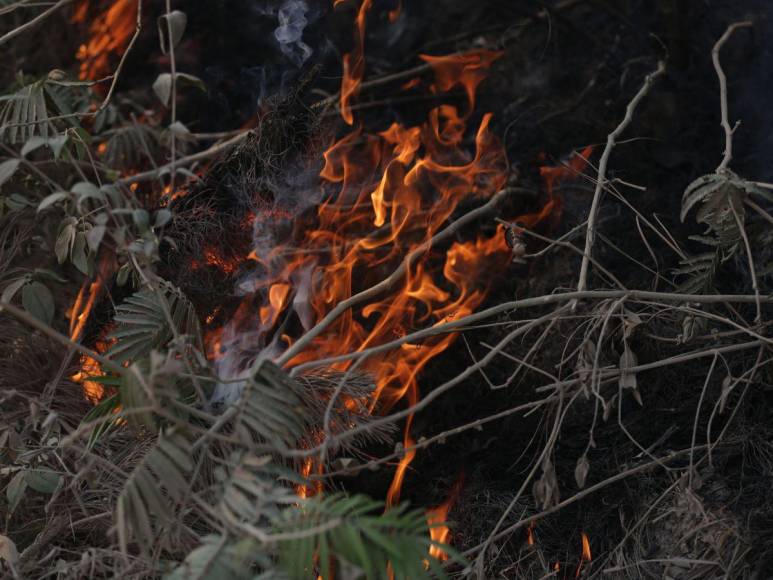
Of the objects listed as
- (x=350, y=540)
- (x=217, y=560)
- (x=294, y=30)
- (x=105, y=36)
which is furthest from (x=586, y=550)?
(x=105, y=36)

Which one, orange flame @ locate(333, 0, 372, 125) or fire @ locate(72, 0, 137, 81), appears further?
fire @ locate(72, 0, 137, 81)

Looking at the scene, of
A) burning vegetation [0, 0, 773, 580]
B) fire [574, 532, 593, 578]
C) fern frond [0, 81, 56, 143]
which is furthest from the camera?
fern frond [0, 81, 56, 143]

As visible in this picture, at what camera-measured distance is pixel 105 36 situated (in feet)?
10.6

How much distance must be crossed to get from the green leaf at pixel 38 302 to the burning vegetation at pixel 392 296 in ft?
0.04

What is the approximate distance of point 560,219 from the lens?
2701 mm

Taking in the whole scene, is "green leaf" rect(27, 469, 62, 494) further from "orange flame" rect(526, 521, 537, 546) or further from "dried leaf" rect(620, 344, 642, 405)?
"dried leaf" rect(620, 344, 642, 405)

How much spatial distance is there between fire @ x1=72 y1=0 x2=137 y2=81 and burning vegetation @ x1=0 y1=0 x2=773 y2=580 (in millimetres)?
11

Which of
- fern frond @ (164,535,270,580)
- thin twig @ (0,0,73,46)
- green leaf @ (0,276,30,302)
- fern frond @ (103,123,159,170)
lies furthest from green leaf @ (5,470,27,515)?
fern frond @ (103,123,159,170)

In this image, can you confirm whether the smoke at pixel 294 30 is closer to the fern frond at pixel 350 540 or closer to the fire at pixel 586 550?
the fire at pixel 586 550

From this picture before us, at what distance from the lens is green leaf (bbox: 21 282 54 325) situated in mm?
2074

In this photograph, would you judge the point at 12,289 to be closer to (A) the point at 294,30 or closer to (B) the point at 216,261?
(B) the point at 216,261

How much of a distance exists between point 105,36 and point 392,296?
1648 mm

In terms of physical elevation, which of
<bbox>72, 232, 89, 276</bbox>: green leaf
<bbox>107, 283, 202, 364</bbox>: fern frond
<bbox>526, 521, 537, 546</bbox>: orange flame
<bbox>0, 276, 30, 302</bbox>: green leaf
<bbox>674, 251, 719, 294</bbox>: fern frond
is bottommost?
<bbox>526, 521, 537, 546</bbox>: orange flame

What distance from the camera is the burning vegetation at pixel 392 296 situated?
1708 millimetres
